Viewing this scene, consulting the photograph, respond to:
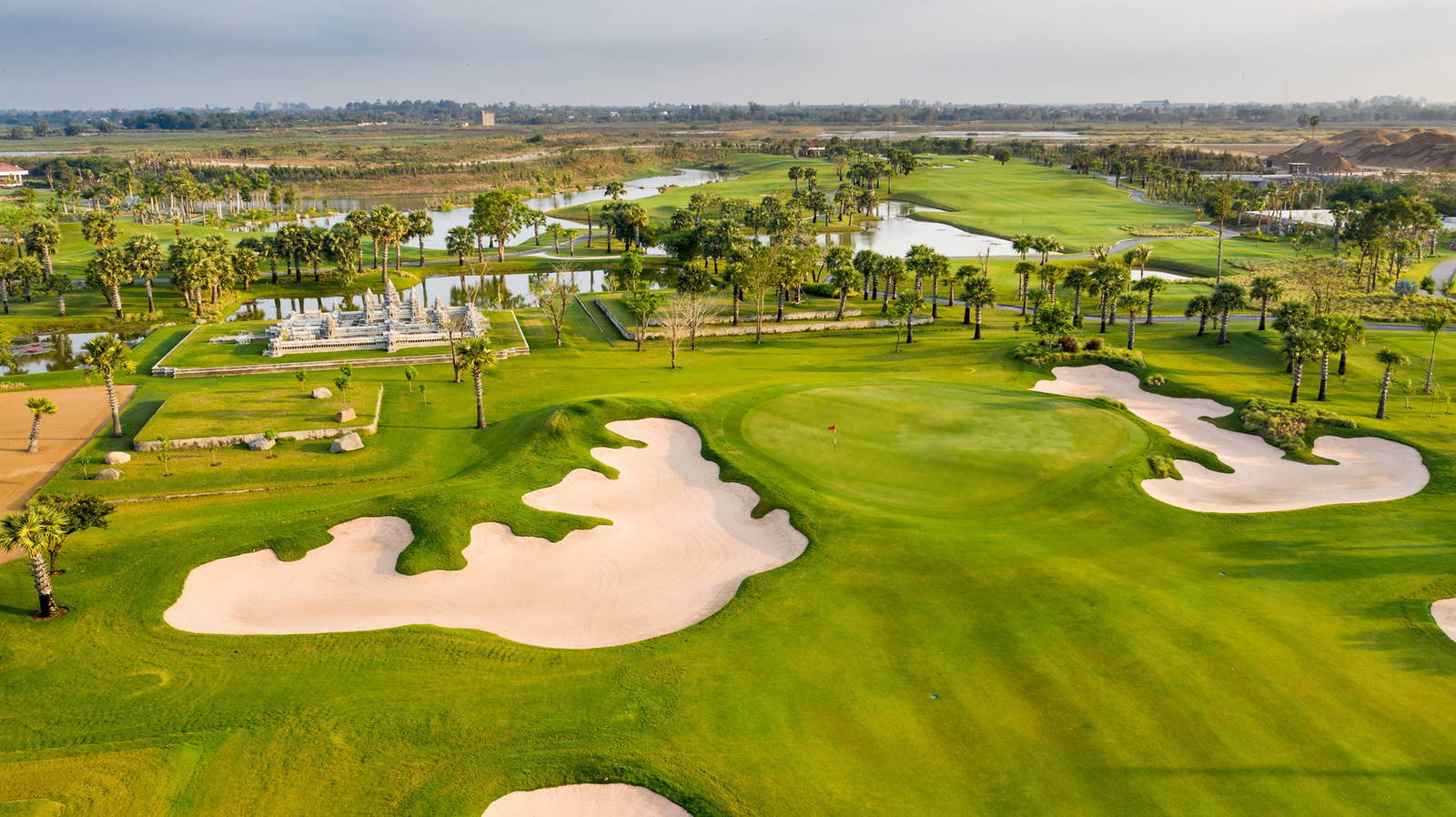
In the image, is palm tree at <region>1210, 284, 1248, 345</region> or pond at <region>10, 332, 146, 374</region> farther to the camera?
palm tree at <region>1210, 284, 1248, 345</region>

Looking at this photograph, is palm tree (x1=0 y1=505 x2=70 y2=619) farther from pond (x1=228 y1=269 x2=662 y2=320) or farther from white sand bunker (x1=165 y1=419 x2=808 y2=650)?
pond (x1=228 y1=269 x2=662 y2=320)

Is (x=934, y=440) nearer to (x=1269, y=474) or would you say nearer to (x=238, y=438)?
(x=1269, y=474)

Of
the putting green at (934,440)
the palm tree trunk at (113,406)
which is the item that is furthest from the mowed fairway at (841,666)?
the palm tree trunk at (113,406)

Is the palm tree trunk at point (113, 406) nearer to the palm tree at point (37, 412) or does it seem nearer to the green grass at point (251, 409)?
the green grass at point (251, 409)

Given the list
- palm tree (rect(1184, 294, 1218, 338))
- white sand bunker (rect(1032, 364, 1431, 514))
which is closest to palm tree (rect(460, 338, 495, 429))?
white sand bunker (rect(1032, 364, 1431, 514))

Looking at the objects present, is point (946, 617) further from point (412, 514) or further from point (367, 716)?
point (412, 514)

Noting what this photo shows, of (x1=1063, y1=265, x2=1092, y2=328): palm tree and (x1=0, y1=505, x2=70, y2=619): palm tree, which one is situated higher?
(x1=1063, y1=265, x2=1092, y2=328): palm tree
